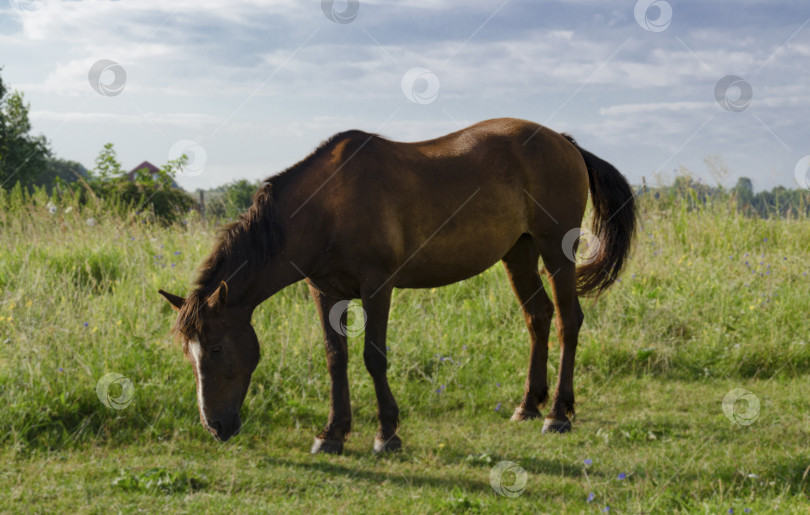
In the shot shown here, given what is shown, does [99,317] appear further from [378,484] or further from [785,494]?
[785,494]

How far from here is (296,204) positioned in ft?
15.0

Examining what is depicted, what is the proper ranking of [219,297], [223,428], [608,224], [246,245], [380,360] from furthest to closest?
[608,224] < [380,360] < [246,245] < [223,428] < [219,297]

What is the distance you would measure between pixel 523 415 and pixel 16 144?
32.6 m

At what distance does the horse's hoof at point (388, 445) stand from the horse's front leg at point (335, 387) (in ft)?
0.85

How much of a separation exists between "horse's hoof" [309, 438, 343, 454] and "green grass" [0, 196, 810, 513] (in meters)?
0.09

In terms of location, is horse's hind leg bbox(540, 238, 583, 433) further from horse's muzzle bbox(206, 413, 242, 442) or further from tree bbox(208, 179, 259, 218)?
tree bbox(208, 179, 259, 218)

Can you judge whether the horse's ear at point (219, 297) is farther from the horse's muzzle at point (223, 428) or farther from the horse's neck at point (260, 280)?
the horse's muzzle at point (223, 428)

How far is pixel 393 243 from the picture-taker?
469 cm

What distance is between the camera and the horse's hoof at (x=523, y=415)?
221 inches

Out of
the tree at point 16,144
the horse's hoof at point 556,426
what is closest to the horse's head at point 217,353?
the horse's hoof at point 556,426

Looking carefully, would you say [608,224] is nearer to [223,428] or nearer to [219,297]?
[219,297]

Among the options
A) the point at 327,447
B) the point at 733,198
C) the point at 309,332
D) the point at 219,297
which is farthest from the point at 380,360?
the point at 733,198

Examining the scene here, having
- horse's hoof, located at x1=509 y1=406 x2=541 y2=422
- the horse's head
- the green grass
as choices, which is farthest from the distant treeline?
the horse's head

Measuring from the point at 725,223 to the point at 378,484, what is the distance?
8.50 m
